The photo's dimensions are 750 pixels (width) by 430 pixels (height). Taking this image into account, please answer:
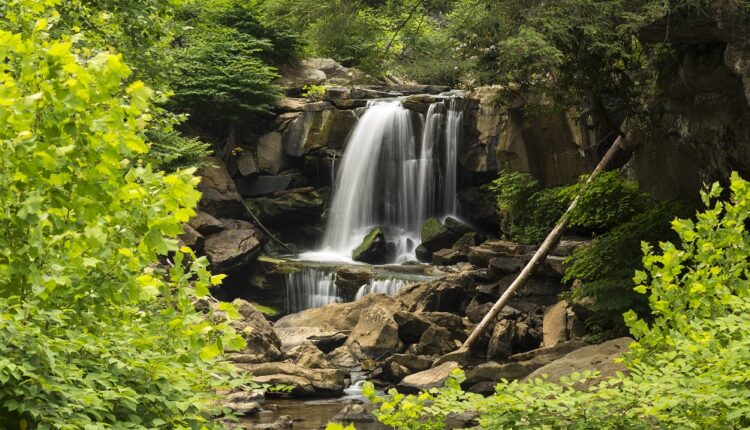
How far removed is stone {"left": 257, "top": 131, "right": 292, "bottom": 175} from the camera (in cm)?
2864

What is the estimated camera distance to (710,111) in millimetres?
11844

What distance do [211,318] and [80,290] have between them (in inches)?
42.9

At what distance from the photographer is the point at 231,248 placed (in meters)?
24.1

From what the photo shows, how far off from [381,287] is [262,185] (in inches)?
333

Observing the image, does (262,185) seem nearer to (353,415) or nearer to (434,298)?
(434,298)

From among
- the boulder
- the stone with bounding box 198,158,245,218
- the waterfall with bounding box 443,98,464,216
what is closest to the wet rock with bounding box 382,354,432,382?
the boulder

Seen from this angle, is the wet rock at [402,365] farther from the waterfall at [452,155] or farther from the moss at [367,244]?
the waterfall at [452,155]

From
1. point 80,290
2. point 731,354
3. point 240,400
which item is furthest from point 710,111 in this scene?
point 80,290

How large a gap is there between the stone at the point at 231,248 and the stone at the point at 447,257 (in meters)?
5.40

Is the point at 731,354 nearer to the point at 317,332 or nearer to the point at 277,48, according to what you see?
the point at 317,332

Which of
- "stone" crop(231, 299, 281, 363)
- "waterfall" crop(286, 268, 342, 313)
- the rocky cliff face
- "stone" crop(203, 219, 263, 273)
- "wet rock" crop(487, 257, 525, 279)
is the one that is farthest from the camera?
"stone" crop(203, 219, 263, 273)

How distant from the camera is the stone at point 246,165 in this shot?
28531 mm

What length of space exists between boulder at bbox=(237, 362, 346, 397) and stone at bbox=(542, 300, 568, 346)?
413 cm

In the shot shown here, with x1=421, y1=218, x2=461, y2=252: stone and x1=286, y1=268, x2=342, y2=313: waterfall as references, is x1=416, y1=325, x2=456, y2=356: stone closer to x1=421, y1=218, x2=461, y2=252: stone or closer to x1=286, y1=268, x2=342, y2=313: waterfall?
x1=286, y1=268, x2=342, y2=313: waterfall
